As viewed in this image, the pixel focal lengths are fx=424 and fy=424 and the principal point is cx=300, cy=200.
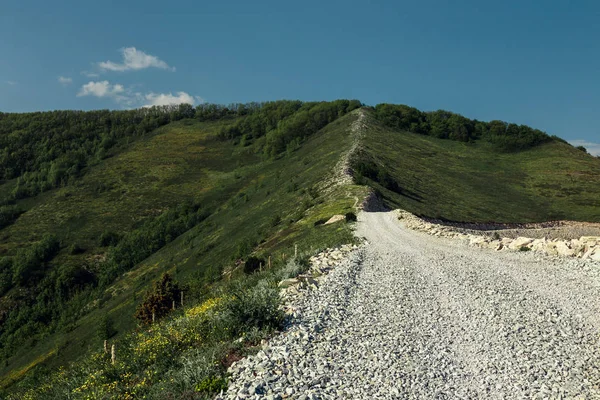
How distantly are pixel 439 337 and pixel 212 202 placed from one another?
110450mm

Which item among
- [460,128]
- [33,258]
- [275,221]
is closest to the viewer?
[275,221]

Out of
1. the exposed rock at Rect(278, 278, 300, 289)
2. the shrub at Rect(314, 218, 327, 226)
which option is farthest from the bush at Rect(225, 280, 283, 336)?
the shrub at Rect(314, 218, 327, 226)

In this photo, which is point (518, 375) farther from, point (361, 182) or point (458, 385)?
point (361, 182)

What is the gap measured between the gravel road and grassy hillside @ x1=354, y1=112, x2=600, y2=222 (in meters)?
35.5

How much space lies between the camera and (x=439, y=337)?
14.4 metres

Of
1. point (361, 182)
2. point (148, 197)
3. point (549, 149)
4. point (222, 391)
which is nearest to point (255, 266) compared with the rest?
point (222, 391)

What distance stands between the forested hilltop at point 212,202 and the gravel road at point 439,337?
6.79 feet

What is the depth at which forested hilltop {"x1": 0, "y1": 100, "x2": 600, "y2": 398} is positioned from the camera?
4928 cm

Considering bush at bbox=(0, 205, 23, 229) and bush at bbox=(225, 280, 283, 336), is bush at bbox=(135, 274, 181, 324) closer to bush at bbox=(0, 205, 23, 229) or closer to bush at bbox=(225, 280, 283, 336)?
bush at bbox=(225, 280, 283, 336)

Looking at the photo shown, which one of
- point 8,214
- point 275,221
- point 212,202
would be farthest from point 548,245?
point 8,214

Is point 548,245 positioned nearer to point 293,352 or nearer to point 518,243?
point 518,243

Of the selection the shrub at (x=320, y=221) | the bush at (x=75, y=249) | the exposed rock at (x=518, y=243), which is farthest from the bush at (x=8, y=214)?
the exposed rock at (x=518, y=243)

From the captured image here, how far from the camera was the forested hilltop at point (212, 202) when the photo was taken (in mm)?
49281

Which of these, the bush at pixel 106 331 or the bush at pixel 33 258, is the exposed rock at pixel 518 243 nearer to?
the bush at pixel 106 331
